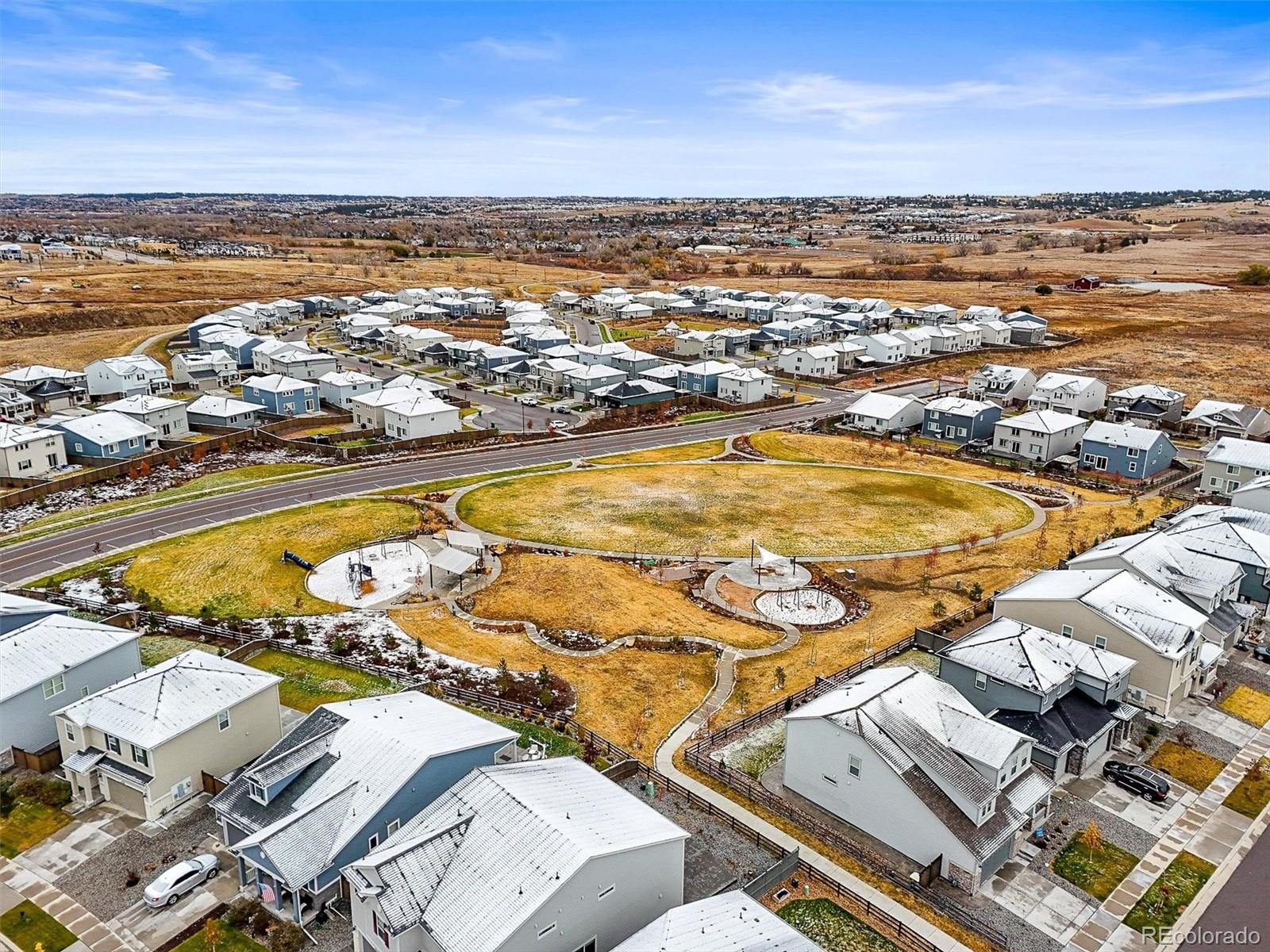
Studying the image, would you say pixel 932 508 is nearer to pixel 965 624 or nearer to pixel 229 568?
pixel 965 624

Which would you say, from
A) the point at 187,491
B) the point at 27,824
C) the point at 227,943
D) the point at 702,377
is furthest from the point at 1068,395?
the point at 27,824

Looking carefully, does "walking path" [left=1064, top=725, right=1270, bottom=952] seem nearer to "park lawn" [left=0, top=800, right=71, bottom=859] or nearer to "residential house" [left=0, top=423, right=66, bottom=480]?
"park lawn" [left=0, top=800, right=71, bottom=859]

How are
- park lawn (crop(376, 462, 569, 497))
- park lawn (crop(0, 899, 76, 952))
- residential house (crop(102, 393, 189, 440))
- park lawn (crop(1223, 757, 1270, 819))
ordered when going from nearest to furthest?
park lawn (crop(0, 899, 76, 952)), park lawn (crop(1223, 757, 1270, 819)), park lawn (crop(376, 462, 569, 497)), residential house (crop(102, 393, 189, 440))

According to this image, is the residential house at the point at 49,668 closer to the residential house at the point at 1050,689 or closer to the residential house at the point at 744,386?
the residential house at the point at 1050,689

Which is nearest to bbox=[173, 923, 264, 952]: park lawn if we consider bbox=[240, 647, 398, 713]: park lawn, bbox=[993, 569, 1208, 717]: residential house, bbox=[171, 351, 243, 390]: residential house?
bbox=[240, 647, 398, 713]: park lawn

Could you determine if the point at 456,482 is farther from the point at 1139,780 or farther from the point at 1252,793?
the point at 1252,793

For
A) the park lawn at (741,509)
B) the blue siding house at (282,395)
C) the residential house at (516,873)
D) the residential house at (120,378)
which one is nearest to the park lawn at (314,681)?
→ the residential house at (516,873)
